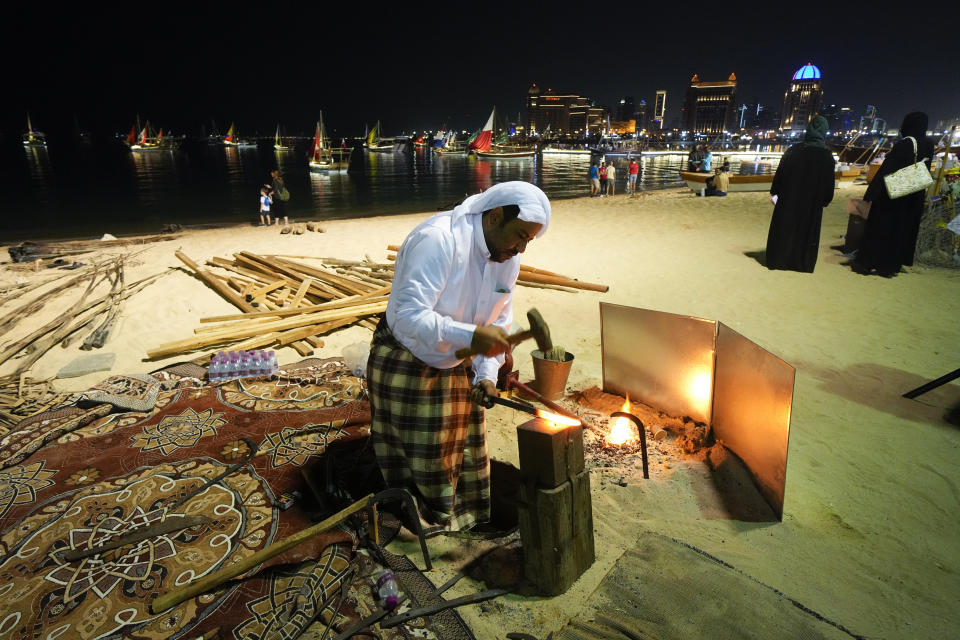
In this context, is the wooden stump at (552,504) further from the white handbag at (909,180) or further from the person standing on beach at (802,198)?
the white handbag at (909,180)

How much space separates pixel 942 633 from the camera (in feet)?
6.88

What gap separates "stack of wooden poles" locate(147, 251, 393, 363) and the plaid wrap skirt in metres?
2.99

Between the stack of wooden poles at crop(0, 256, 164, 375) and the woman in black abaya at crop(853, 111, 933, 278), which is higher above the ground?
the woman in black abaya at crop(853, 111, 933, 278)

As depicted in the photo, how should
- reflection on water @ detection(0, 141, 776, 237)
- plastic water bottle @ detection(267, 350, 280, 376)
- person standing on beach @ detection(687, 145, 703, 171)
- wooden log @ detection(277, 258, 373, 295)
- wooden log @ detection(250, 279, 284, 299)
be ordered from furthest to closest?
reflection on water @ detection(0, 141, 776, 237), person standing on beach @ detection(687, 145, 703, 171), wooden log @ detection(277, 258, 373, 295), wooden log @ detection(250, 279, 284, 299), plastic water bottle @ detection(267, 350, 280, 376)

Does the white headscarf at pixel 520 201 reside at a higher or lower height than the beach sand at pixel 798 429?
Result: higher

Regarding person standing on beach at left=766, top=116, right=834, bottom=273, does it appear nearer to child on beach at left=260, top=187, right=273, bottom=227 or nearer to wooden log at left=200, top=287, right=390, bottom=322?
wooden log at left=200, top=287, right=390, bottom=322

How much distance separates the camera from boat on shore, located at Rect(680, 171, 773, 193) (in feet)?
56.0

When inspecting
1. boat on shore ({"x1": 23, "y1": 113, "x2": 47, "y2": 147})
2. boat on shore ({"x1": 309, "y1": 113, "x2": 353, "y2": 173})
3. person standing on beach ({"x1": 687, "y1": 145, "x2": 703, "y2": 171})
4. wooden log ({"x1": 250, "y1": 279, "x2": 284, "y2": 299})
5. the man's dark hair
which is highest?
boat on shore ({"x1": 23, "y1": 113, "x2": 47, "y2": 147})

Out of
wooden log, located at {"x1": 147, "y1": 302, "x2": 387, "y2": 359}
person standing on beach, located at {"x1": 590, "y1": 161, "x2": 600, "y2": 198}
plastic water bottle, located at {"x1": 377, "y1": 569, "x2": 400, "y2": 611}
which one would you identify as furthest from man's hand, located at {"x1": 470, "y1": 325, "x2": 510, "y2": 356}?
person standing on beach, located at {"x1": 590, "y1": 161, "x2": 600, "y2": 198}

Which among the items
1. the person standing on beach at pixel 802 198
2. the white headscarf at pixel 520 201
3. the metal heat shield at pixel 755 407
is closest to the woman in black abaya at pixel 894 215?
the person standing on beach at pixel 802 198

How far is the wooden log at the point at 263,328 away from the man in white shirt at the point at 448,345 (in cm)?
339

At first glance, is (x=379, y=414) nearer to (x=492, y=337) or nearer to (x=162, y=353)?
(x=492, y=337)

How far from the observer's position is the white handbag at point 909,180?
264 inches

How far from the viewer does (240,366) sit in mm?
4469
